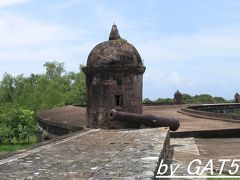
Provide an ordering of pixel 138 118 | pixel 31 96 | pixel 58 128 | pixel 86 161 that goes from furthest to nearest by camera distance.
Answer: pixel 31 96 → pixel 58 128 → pixel 138 118 → pixel 86 161

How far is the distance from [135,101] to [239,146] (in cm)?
334

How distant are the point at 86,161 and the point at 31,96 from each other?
4694cm

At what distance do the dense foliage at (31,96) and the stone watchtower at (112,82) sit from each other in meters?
24.6

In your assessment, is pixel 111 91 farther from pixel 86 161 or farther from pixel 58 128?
pixel 86 161

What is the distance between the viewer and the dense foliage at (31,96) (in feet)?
122

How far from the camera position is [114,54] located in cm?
1258

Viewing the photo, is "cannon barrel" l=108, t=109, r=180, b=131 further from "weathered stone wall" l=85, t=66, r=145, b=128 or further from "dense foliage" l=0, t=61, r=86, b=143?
"dense foliage" l=0, t=61, r=86, b=143

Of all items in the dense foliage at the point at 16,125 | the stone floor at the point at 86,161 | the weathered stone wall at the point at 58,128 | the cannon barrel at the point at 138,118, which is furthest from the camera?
the dense foliage at the point at 16,125

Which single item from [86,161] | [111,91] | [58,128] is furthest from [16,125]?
[86,161]

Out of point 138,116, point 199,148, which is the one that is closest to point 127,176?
point 199,148

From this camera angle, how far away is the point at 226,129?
12.8m

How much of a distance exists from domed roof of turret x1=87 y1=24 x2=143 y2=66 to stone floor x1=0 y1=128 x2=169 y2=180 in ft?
15.0

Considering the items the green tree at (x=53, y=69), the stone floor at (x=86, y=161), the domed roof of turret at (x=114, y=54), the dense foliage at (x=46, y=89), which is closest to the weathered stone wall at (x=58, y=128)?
the domed roof of turret at (x=114, y=54)

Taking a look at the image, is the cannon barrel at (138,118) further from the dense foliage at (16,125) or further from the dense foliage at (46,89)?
the dense foliage at (46,89)
